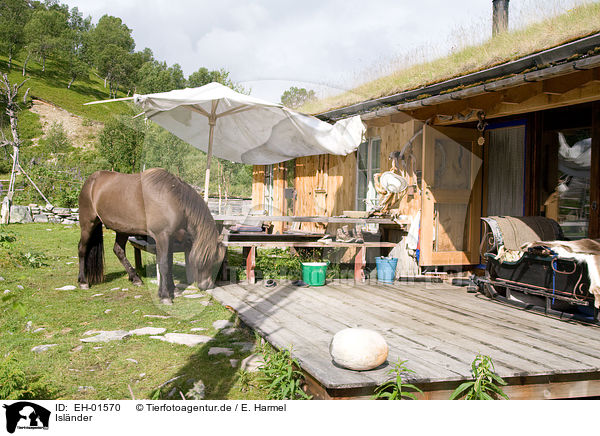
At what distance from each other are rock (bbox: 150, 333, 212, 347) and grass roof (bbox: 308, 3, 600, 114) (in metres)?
4.11

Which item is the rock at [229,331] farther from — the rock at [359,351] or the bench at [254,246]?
the rock at [359,351]

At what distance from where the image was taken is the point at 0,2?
172 ft

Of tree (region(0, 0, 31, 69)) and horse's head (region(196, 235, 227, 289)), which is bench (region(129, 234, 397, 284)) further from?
tree (region(0, 0, 31, 69))

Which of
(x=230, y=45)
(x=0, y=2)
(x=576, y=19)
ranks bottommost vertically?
(x=230, y=45)

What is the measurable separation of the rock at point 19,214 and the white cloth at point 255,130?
30.6ft

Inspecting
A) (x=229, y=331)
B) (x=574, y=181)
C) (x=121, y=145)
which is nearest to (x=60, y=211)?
(x=121, y=145)

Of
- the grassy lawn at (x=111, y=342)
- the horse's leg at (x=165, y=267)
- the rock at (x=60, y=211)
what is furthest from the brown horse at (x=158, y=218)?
the rock at (x=60, y=211)

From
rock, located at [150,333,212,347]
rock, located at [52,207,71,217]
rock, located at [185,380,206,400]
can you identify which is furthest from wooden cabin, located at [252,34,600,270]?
rock, located at [52,207,71,217]

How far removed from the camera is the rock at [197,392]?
2.66 m

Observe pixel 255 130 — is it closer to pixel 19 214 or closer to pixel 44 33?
pixel 19 214

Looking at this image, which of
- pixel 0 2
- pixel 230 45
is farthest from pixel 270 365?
pixel 0 2

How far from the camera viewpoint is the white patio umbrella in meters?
5.71

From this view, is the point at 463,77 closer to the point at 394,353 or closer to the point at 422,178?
the point at 422,178
